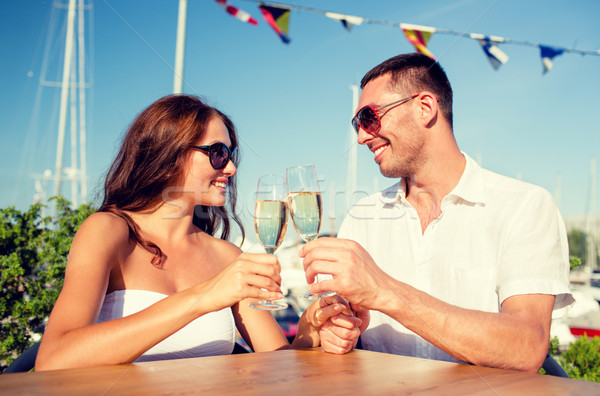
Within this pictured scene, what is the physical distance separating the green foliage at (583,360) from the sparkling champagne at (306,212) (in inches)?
152

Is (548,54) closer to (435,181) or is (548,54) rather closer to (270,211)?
(435,181)

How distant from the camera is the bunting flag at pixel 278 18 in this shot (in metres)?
6.22

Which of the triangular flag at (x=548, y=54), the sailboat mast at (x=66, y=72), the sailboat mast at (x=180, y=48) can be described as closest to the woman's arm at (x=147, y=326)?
the sailboat mast at (x=180, y=48)

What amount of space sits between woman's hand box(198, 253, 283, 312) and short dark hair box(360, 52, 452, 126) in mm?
2046

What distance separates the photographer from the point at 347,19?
652cm

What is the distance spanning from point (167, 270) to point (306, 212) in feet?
3.49

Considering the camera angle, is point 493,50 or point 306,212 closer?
point 306,212

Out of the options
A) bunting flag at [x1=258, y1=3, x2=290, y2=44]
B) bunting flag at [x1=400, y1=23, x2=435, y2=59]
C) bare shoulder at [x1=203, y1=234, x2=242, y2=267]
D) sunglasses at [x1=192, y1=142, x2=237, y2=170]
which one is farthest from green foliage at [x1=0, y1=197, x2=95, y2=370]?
bunting flag at [x1=400, y1=23, x2=435, y2=59]

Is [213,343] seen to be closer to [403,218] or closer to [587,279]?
[403,218]

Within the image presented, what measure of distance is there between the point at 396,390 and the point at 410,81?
96.2 inches

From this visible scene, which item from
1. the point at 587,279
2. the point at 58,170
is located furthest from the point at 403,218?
the point at 587,279

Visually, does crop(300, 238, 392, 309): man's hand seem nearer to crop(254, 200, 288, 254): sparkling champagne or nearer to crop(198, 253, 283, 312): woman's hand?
crop(198, 253, 283, 312): woman's hand

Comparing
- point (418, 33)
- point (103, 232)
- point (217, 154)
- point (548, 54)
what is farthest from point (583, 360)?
point (548, 54)

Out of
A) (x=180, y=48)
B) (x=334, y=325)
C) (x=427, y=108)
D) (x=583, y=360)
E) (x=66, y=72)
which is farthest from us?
(x=66, y=72)
